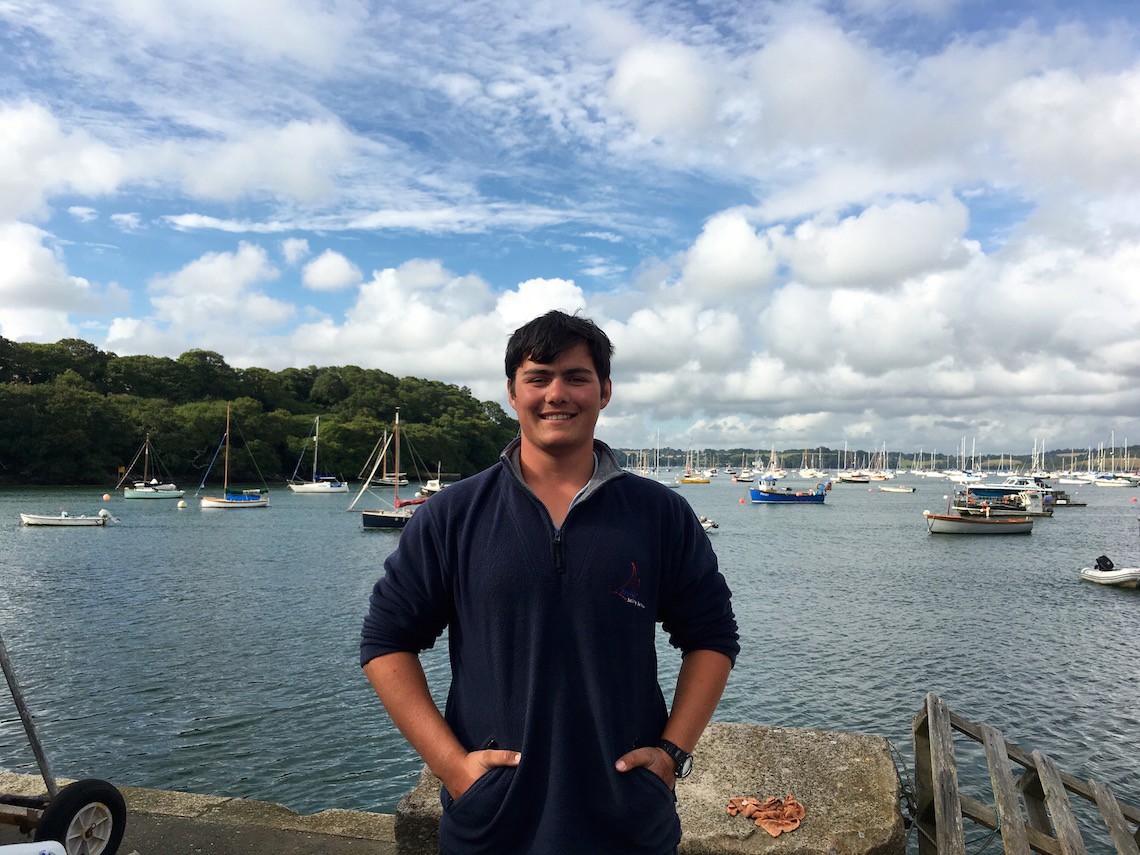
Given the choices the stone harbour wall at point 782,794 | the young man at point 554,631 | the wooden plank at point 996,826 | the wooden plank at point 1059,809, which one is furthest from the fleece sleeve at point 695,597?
the wooden plank at point 1059,809

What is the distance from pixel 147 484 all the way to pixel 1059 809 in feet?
271

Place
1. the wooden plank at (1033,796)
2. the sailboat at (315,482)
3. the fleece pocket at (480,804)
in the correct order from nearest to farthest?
the fleece pocket at (480,804) → the wooden plank at (1033,796) → the sailboat at (315,482)

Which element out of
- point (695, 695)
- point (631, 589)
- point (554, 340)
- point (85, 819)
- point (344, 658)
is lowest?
point (344, 658)

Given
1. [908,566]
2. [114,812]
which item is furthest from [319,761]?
[908,566]

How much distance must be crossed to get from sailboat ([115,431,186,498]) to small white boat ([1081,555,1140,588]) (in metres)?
66.5

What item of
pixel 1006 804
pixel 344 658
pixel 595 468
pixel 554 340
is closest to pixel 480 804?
pixel 595 468

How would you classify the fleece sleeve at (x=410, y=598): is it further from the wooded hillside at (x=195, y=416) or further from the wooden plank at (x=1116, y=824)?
the wooded hillside at (x=195, y=416)

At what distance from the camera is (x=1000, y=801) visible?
443 centimetres

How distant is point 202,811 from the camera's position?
489cm

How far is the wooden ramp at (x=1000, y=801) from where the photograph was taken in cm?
430

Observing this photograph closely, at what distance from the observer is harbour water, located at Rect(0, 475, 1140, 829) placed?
36.6 feet

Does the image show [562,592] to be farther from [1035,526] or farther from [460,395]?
[460,395]

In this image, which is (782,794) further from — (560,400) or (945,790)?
(560,400)

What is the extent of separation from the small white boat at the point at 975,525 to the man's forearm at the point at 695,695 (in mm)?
51968
